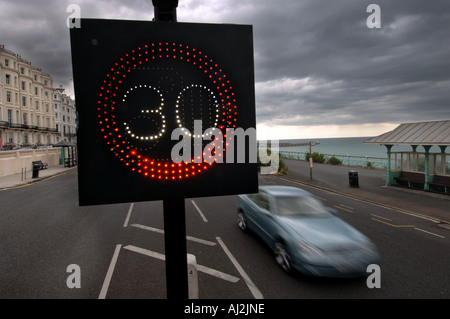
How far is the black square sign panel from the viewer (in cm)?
140

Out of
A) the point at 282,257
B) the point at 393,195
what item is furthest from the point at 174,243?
the point at 393,195

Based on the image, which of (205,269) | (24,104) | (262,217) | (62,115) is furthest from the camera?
(62,115)

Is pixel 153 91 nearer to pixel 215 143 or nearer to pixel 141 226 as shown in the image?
pixel 215 143

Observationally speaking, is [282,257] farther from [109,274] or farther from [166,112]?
[166,112]

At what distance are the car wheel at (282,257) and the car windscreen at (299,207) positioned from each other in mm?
867

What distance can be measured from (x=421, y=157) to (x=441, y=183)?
7.23 feet

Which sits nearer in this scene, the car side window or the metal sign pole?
the metal sign pole

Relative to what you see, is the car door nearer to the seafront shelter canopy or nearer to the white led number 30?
the white led number 30

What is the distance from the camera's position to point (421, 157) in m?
16.5

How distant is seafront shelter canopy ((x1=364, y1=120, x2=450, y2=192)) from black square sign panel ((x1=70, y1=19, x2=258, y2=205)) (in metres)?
16.4

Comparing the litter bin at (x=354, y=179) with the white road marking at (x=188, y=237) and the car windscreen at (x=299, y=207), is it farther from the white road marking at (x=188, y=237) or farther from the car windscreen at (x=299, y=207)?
the white road marking at (x=188, y=237)

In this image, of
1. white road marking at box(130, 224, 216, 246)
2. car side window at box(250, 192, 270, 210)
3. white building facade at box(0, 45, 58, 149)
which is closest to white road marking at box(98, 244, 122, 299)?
white road marking at box(130, 224, 216, 246)

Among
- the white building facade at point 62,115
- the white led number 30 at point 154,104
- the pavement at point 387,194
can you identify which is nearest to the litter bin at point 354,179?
the pavement at point 387,194

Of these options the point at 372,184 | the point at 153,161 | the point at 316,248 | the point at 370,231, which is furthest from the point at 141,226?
the point at 372,184
